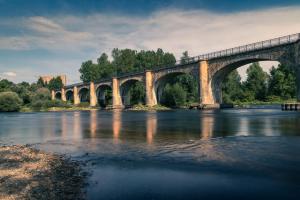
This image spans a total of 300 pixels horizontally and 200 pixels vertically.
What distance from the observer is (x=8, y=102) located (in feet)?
278

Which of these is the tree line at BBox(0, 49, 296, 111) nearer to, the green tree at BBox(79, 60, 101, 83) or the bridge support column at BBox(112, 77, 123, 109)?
the green tree at BBox(79, 60, 101, 83)

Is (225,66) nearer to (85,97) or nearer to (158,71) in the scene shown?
(158,71)

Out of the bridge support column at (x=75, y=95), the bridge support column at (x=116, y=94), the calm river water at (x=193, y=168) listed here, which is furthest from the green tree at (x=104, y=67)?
the calm river water at (x=193, y=168)

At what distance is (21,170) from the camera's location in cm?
1269

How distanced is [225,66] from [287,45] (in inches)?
581

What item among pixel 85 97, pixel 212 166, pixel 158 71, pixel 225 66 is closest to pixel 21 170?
pixel 212 166

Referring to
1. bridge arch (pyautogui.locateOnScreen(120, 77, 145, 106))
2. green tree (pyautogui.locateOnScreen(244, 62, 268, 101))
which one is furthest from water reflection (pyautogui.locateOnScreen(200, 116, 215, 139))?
green tree (pyautogui.locateOnScreen(244, 62, 268, 101))

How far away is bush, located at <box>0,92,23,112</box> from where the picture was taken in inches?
3310

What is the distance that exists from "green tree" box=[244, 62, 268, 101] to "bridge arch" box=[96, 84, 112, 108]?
2094 inches

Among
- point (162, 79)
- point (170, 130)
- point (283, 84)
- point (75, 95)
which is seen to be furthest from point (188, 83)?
point (170, 130)

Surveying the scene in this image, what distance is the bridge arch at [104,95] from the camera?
124794 millimetres

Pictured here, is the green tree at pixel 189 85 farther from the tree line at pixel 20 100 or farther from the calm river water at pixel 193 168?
the calm river water at pixel 193 168

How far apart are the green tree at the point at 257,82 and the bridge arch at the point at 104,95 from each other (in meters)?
53.2

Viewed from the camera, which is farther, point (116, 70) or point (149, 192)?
point (116, 70)
